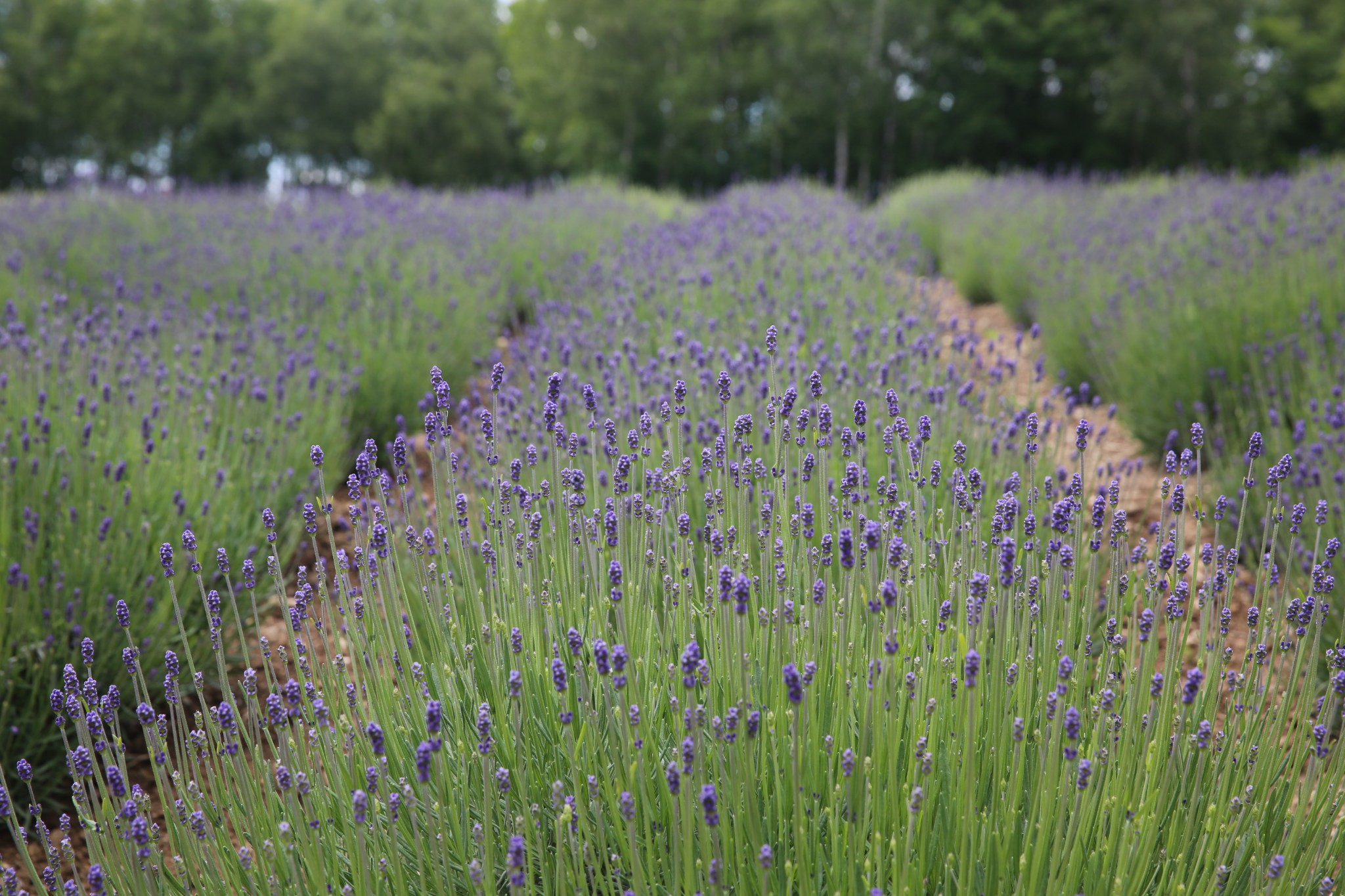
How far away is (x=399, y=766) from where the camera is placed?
1.83m

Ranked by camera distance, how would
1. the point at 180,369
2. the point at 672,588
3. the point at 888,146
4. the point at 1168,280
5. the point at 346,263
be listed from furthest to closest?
the point at 888,146, the point at 346,263, the point at 1168,280, the point at 180,369, the point at 672,588

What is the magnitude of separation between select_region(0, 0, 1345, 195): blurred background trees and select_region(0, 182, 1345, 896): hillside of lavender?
17887 mm

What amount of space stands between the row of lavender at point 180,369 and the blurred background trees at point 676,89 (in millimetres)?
15073

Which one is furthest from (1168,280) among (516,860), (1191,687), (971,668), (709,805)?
(516,860)

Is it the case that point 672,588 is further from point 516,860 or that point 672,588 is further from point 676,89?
point 676,89

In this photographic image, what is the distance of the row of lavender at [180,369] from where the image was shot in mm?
2930

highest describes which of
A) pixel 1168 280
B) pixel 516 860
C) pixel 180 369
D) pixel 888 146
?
pixel 888 146

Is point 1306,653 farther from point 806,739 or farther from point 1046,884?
point 806,739

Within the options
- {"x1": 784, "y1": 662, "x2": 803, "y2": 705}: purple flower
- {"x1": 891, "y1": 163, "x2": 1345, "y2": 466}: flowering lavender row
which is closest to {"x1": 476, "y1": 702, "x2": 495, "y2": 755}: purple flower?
{"x1": 784, "y1": 662, "x2": 803, "y2": 705}: purple flower

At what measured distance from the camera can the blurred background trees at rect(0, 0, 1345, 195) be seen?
2292 cm

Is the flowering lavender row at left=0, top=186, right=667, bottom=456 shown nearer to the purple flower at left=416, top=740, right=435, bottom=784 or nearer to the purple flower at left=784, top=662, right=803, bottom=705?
the purple flower at left=416, top=740, right=435, bottom=784

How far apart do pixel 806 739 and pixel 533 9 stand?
1131 inches

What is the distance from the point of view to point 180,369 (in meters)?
3.93

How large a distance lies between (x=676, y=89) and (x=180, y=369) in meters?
22.0
